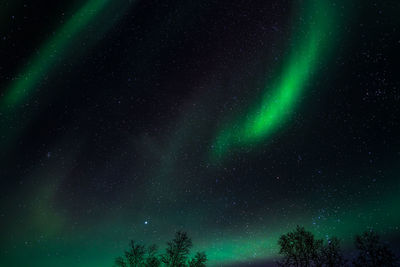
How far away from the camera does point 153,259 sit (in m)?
30.9

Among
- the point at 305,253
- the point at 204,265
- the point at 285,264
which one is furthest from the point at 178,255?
the point at 305,253

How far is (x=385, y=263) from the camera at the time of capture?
2830 cm

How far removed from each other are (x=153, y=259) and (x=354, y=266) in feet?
71.4

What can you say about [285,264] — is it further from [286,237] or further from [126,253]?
[126,253]

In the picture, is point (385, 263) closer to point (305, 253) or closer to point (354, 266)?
point (354, 266)

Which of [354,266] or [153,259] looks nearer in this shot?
[354,266]

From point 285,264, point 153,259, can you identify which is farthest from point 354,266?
point 153,259

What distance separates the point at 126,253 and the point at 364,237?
90.1ft

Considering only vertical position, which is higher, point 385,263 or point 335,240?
point 335,240

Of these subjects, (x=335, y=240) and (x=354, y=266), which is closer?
(x=354, y=266)

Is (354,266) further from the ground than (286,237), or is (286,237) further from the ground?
(286,237)

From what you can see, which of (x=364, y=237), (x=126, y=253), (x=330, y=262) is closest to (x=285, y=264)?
(x=330, y=262)

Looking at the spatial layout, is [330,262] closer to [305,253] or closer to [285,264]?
[305,253]

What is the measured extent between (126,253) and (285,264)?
1804 cm
